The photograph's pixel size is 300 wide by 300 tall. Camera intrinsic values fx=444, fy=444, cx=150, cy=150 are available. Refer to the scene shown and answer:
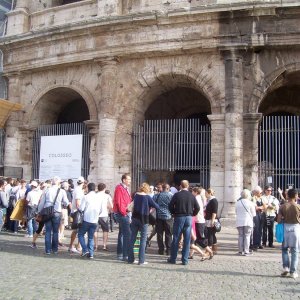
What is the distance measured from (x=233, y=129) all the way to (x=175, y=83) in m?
2.90

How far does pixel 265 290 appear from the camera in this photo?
5703 millimetres

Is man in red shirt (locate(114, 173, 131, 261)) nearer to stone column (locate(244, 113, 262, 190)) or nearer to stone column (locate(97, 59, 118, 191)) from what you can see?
stone column (locate(97, 59, 118, 191))

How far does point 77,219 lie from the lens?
8.49m

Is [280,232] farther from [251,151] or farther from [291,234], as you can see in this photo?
[251,151]

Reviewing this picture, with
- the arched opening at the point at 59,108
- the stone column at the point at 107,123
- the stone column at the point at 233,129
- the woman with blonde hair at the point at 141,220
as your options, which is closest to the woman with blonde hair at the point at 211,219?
the woman with blonde hair at the point at 141,220

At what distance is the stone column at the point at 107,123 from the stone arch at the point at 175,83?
872 millimetres

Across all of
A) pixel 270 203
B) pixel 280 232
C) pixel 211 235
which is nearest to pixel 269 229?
pixel 270 203

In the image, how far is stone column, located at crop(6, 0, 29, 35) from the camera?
50.4 feet

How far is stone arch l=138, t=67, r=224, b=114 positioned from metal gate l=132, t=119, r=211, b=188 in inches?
34.6

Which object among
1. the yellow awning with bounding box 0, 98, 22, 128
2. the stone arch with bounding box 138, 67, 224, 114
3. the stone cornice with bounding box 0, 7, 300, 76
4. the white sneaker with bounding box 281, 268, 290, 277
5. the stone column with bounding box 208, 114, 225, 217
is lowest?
the white sneaker with bounding box 281, 268, 290, 277

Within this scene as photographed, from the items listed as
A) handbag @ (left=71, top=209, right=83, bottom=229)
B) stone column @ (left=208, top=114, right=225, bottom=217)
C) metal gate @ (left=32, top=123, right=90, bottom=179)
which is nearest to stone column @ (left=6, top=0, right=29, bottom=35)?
metal gate @ (left=32, top=123, right=90, bottom=179)

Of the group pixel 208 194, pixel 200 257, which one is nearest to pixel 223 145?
pixel 208 194

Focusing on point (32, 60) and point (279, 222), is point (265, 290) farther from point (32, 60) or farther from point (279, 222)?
point (32, 60)

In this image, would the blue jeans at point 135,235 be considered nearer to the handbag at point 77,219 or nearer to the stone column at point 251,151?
the handbag at point 77,219
